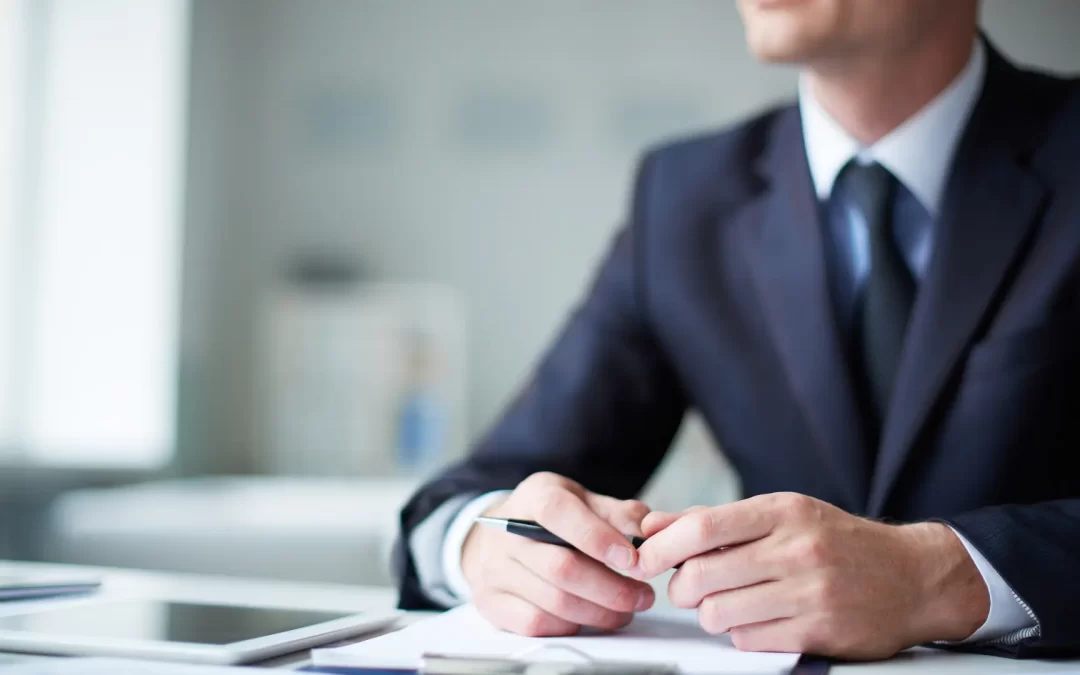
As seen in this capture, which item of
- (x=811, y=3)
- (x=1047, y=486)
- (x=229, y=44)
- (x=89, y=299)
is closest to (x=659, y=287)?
(x=811, y=3)

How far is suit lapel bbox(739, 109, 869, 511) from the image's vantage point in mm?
1100

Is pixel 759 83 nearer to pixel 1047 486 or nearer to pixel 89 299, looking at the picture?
pixel 89 299

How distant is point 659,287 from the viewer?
127cm

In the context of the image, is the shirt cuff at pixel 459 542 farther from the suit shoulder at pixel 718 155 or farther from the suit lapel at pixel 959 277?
the suit shoulder at pixel 718 155

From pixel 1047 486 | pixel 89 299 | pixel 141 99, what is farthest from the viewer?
pixel 141 99

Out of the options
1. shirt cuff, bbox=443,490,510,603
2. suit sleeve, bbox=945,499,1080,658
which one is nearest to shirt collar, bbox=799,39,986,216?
suit sleeve, bbox=945,499,1080,658

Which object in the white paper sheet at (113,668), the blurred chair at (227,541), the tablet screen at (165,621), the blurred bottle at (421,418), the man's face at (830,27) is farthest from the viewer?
the blurred bottle at (421,418)

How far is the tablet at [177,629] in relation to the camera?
2.06 ft

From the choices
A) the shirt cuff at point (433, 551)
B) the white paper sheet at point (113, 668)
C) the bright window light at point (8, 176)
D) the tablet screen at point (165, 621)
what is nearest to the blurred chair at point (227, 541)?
the bright window light at point (8, 176)

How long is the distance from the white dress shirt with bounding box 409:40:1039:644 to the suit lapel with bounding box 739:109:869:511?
30 millimetres

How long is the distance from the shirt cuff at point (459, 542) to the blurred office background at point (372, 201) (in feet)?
8.47

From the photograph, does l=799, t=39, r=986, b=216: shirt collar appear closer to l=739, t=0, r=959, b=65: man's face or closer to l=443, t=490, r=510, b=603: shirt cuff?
l=739, t=0, r=959, b=65: man's face

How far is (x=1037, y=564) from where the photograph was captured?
2.39 ft

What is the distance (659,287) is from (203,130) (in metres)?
3.32
